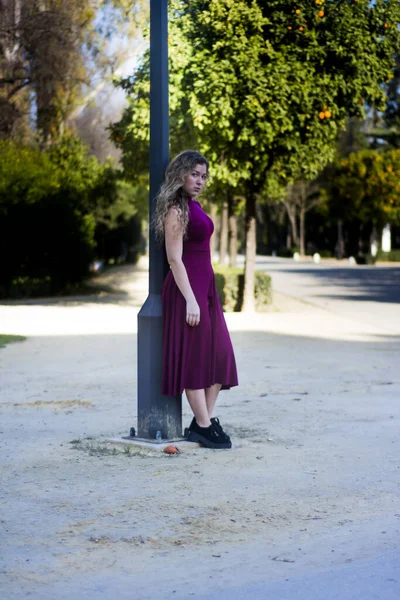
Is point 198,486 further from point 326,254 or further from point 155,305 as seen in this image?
point 326,254

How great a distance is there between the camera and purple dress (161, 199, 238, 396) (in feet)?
22.4

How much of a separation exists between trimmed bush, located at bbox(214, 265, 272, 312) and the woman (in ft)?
47.9

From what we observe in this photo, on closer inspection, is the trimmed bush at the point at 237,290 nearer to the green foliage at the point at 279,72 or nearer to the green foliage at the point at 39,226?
the green foliage at the point at 279,72

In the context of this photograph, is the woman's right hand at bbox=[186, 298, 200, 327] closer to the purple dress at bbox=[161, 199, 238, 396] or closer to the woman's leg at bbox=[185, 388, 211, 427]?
the purple dress at bbox=[161, 199, 238, 396]

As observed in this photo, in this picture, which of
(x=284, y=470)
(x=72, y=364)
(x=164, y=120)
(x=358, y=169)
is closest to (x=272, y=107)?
(x=72, y=364)

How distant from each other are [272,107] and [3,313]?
263 inches

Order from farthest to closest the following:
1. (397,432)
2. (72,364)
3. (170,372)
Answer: (72,364), (397,432), (170,372)

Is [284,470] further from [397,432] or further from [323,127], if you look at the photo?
[323,127]

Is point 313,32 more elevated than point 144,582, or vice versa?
point 313,32

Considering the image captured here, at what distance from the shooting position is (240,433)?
7.49m

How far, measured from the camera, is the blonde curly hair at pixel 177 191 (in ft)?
22.2

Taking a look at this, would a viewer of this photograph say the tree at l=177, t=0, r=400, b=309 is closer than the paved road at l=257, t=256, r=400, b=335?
Yes

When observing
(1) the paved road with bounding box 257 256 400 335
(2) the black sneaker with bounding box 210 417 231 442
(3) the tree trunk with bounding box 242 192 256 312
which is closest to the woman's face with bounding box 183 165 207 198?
(2) the black sneaker with bounding box 210 417 231 442

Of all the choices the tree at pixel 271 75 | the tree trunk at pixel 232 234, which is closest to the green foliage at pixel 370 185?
the tree trunk at pixel 232 234
